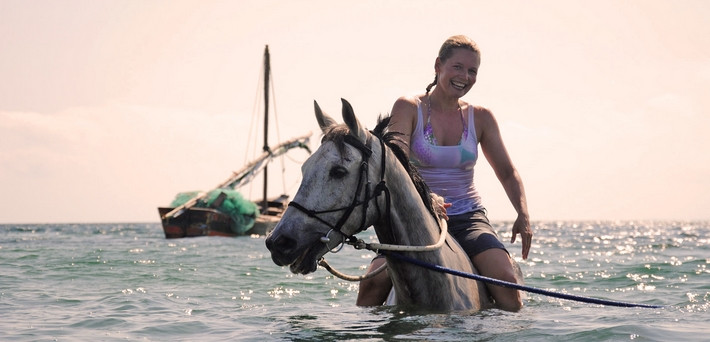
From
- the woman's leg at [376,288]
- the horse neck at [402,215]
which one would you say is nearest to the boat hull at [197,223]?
the woman's leg at [376,288]

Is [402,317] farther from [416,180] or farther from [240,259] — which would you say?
[240,259]

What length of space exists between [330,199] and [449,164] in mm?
1641

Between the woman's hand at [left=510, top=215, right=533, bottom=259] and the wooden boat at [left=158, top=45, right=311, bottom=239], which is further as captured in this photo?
the wooden boat at [left=158, top=45, right=311, bottom=239]

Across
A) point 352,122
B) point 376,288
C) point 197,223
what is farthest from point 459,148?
point 197,223

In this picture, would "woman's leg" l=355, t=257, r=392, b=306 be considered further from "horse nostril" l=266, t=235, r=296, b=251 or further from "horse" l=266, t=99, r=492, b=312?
"horse nostril" l=266, t=235, r=296, b=251

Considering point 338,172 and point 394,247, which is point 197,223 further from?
point 338,172

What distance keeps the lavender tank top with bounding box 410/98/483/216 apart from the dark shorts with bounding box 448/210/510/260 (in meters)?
0.06

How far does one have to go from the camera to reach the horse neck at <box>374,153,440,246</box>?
16.4ft

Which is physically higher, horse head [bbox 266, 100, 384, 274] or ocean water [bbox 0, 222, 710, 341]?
horse head [bbox 266, 100, 384, 274]

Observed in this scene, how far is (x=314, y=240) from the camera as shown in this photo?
14.9 feet

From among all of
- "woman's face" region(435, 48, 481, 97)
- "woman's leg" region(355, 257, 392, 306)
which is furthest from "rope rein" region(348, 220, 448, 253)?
"woman's face" region(435, 48, 481, 97)

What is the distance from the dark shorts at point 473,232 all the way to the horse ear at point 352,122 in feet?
5.50

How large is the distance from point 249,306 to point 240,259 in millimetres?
8982

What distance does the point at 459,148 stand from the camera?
5973 mm
